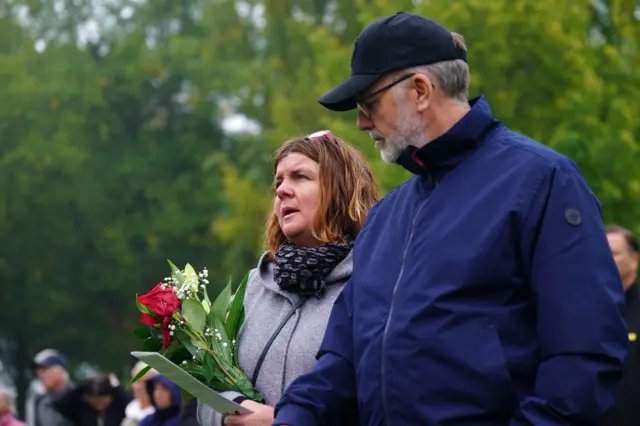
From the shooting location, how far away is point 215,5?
3438 cm

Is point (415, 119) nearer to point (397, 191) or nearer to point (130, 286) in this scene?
point (397, 191)

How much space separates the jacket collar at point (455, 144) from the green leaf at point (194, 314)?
1.38 meters

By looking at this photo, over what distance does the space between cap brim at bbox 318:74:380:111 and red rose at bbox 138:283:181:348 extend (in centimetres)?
125

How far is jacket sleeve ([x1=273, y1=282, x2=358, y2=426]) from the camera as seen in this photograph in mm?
3807

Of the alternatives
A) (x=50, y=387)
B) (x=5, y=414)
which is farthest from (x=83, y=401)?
(x=5, y=414)

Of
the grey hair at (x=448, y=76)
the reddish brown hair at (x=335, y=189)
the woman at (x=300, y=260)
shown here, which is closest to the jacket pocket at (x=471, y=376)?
the grey hair at (x=448, y=76)

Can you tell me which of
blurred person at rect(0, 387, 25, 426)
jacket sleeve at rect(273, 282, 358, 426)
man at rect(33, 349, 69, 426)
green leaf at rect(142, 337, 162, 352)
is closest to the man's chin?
jacket sleeve at rect(273, 282, 358, 426)

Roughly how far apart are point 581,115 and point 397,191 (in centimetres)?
1423

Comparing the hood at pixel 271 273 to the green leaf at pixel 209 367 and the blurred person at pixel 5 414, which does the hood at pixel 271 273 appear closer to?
the green leaf at pixel 209 367

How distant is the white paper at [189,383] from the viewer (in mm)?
4188

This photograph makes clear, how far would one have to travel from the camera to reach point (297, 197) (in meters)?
4.82

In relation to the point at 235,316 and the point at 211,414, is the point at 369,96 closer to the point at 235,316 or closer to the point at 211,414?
the point at 235,316

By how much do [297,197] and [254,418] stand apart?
2.66 ft

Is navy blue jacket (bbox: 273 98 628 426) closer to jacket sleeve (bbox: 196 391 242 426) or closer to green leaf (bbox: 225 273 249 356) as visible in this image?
jacket sleeve (bbox: 196 391 242 426)
